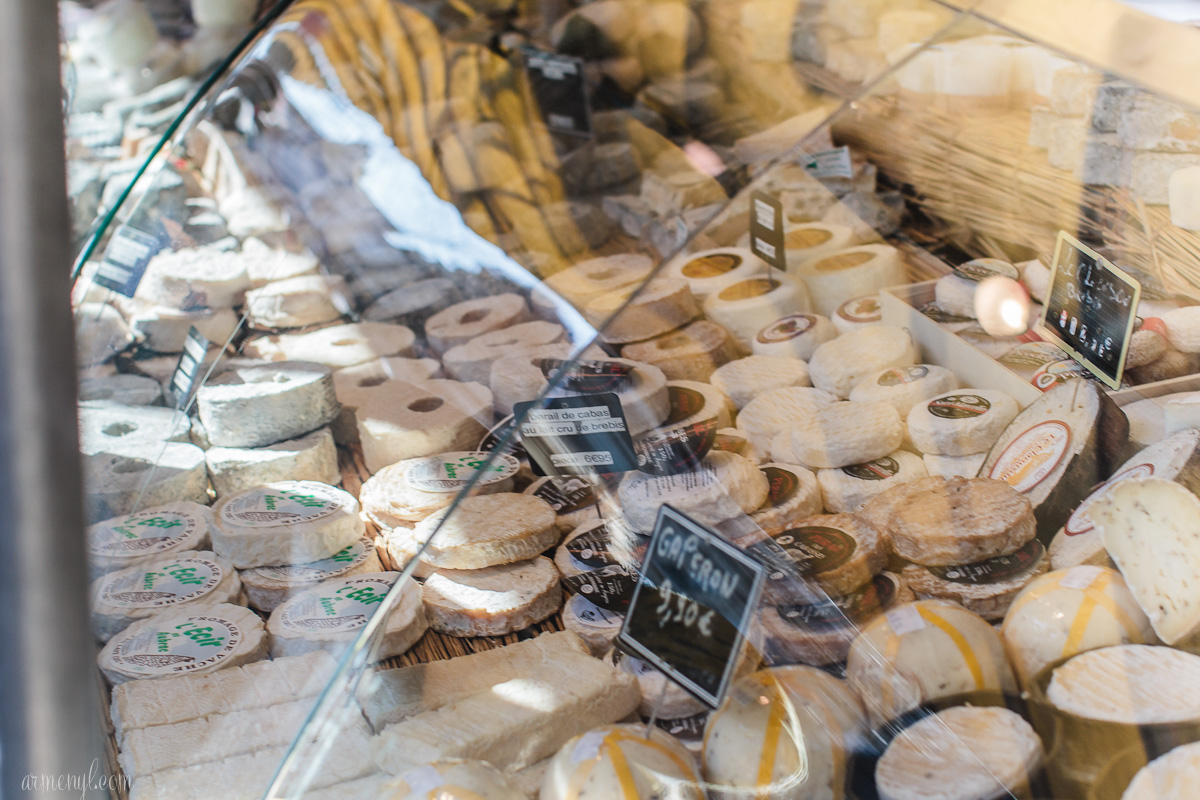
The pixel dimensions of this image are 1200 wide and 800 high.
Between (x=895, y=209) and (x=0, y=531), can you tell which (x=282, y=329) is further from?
(x=0, y=531)

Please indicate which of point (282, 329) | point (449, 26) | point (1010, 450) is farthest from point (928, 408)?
point (449, 26)

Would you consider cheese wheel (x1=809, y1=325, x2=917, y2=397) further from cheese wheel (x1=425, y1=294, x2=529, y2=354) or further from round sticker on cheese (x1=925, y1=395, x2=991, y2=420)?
cheese wheel (x1=425, y1=294, x2=529, y2=354)

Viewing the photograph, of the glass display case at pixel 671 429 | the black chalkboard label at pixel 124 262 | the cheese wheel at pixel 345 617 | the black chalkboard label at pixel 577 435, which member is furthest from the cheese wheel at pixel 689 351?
the black chalkboard label at pixel 124 262

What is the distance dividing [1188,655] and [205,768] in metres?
0.93

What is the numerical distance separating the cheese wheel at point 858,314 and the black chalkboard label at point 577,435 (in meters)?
0.58

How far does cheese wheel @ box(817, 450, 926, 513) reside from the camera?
108 cm

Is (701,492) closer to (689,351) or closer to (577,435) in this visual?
(577,435)

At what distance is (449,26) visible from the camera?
Answer: 2.04 m

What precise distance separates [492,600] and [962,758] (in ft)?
1.79

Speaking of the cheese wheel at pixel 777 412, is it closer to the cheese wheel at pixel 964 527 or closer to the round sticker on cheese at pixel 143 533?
the cheese wheel at pixel 964 527

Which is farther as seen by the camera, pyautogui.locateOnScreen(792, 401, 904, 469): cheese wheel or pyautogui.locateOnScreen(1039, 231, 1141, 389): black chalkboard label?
pyautogui.locateOnScreen(792, 401, 904, 469): cheese wheel

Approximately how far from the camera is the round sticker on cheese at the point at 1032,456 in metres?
1.03

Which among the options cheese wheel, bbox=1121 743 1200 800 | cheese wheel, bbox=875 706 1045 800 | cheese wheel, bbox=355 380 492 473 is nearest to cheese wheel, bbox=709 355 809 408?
cheese wheel, bbox=355 380 492 473

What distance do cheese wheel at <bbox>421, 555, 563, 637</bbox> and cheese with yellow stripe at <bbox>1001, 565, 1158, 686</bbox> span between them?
525 mm
